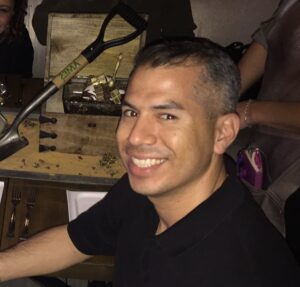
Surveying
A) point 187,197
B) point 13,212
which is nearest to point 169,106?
point 187,197

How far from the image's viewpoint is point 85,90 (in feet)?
4.86

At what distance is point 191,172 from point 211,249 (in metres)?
0.16

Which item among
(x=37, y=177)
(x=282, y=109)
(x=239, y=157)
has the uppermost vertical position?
(x=282, y=109)

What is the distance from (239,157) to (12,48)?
55.3 inches

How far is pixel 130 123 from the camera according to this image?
0.93 meters

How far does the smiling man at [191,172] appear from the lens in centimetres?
83

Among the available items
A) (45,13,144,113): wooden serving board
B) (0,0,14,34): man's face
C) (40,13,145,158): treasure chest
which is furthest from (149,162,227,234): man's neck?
(0,0,14,34): man's face

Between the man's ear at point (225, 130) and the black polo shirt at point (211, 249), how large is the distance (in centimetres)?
8

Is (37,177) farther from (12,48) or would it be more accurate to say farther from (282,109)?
(12,48)

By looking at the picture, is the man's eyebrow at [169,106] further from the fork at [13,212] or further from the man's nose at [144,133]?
the fork at [13,212]

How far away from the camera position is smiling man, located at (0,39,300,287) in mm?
833

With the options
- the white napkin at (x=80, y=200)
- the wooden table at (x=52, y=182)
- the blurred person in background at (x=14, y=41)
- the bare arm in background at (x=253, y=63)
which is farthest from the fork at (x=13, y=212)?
Result: the blurred person in background at (x=14, y=41)

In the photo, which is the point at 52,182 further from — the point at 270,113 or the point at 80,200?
the point at 270,113

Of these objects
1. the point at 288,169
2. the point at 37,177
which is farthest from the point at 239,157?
the point at 37,177
